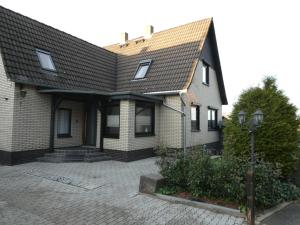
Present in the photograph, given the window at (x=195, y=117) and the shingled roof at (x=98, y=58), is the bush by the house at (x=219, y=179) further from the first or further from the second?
the window at (x=195, y=117)

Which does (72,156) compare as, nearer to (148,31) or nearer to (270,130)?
(270,130)

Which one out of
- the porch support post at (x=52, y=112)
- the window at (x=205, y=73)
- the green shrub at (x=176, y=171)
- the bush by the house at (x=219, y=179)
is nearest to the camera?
the bush by the house at (x=219, y=179)

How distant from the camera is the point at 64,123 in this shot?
13.4 meters

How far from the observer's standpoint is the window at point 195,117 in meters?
15.2

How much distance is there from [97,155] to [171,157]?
5.58 metres

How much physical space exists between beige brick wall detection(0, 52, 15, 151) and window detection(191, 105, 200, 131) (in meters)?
8.97

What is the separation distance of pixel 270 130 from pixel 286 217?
2722 mm

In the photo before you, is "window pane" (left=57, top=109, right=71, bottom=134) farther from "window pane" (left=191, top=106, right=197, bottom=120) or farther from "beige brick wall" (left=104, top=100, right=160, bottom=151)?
"window pane" (left=191, top=106, right=197, bottom=120)

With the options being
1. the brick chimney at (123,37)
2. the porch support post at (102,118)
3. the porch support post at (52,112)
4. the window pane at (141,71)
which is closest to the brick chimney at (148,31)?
the brick chimney at (123,37)

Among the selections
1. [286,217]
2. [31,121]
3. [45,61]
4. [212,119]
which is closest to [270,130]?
[286,217]

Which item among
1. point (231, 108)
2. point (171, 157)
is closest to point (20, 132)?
point (171, 157)

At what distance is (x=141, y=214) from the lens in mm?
5500

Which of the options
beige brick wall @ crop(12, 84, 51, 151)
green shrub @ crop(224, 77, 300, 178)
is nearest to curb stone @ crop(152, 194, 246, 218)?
green shrub @ crop(224, 77, 300, 178)

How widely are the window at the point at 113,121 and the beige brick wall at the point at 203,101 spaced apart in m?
3.74
